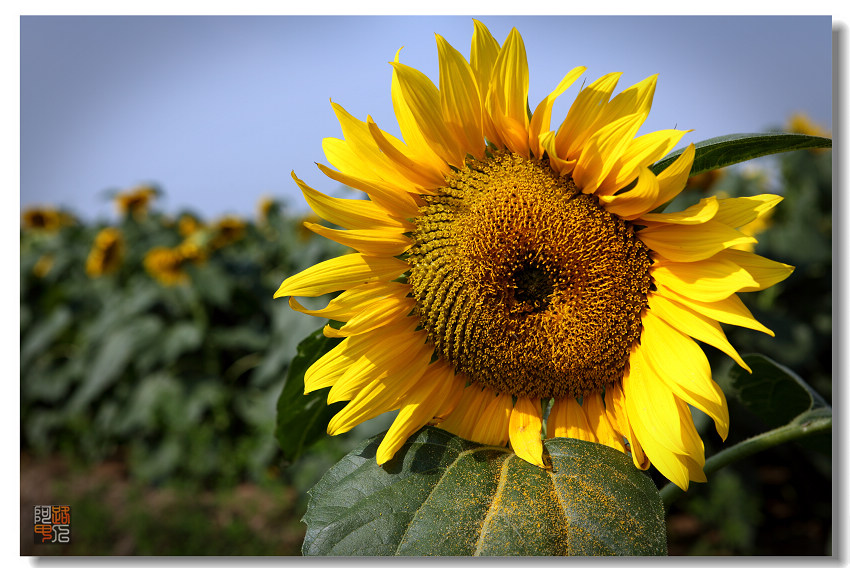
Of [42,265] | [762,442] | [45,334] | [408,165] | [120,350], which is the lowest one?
[45,334]

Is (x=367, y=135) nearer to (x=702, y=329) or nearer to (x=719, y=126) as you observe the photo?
(x=702, y=329)

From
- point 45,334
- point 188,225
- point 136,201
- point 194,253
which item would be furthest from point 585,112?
point 136,201

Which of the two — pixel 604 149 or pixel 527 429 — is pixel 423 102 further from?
pixel 527 429

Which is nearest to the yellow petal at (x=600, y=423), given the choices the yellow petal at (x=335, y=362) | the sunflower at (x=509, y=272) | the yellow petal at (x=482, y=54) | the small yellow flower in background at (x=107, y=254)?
the sunflower at (x=509, y=272)

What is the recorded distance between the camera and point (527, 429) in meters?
1.02

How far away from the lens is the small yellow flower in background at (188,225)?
4.52 meters

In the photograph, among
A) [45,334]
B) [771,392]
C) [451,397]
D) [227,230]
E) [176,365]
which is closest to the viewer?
[451,397]

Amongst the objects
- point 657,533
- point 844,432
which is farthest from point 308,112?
point 844,432

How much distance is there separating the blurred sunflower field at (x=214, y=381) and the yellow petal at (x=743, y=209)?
1.16 m

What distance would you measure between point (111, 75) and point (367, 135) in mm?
1663

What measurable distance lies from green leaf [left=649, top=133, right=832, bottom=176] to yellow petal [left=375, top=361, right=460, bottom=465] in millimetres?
433

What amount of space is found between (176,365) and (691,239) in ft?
10.9

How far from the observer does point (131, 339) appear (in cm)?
367
